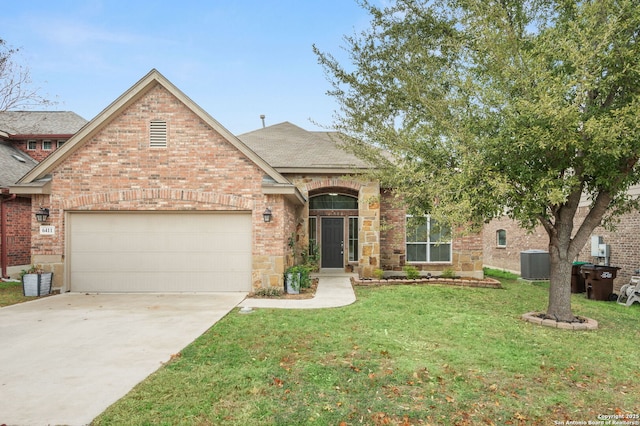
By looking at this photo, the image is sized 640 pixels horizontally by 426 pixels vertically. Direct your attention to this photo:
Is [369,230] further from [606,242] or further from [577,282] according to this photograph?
[606,242]

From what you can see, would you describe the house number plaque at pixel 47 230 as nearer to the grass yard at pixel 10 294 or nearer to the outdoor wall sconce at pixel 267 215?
the grass yard at pixel 10 294

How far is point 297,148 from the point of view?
1623 centimetres

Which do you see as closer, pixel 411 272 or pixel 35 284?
pixel 35 284

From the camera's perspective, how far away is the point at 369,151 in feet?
42.1

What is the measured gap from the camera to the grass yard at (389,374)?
12.8 ft

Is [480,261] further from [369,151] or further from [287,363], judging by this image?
[287,363]

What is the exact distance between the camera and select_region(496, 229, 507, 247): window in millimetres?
20116

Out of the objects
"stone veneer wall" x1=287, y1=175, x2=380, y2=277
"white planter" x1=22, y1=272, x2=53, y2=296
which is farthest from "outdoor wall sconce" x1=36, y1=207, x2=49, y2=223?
"stone veneer wall" x1=287, y1=175, x2=380, y2=277

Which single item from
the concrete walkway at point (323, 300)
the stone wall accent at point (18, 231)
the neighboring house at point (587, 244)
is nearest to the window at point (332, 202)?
the concrete walkway at point (323, 300)

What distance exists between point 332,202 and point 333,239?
1428 mm

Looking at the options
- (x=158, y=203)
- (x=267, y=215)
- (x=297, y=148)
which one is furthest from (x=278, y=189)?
(x=297, y=148)

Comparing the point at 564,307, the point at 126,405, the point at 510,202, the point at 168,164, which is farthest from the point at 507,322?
the point at 168,164

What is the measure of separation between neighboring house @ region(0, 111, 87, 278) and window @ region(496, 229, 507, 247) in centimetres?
2079

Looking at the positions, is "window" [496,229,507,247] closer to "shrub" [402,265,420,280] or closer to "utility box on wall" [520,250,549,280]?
"utility box on wall" [520,250,549,280]
